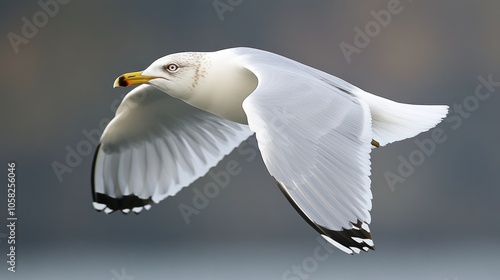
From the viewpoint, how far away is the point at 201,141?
2359 millimetres

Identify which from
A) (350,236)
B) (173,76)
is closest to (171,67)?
(173,76)

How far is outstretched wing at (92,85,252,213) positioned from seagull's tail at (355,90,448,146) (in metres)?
0.44

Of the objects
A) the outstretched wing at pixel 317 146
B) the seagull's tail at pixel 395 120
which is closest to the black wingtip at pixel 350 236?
the outstretched wing at pixel 317 146

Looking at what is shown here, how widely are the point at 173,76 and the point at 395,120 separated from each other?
50 cm

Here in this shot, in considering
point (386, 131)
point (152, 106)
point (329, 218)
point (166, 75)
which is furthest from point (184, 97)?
point (329, 218)

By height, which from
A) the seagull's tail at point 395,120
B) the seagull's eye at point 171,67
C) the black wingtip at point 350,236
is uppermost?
the seagull's eye at point 171,67

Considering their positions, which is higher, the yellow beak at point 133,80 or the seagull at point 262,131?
the yellow beak at point 133,80

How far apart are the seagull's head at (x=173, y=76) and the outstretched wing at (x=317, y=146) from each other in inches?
5.1

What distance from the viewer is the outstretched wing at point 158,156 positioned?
2.34 meters

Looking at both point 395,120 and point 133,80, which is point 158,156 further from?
point 395,120

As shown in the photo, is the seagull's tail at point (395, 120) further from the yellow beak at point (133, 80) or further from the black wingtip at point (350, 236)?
the black wingtip at point (350, 236)

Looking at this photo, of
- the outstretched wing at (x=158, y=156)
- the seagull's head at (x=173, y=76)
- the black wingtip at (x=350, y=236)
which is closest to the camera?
the black wingtip at (x=350, y=236)

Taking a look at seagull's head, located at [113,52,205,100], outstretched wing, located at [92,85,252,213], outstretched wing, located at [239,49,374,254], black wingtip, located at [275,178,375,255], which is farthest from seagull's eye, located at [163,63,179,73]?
black wingtip, located at [275,178,375,255]

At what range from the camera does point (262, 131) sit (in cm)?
160
